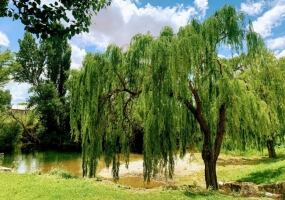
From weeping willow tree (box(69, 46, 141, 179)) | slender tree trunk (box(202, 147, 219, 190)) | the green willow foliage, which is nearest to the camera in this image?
the green willow foliage

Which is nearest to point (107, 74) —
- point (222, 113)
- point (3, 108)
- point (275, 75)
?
point (222, 113)

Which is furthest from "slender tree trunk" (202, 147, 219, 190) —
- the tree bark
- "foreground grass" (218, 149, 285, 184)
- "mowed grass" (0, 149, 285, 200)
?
"foreground grass" (218, 149, 285, 184)

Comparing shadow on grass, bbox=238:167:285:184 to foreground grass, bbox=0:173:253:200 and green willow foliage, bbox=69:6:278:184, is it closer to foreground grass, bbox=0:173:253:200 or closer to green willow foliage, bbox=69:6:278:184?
green willow foliage, bbox=69:6:278:184

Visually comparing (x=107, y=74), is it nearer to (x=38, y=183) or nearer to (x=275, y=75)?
(x=38, y=183)

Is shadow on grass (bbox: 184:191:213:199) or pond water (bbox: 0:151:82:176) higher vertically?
pond water (bbox: 0:151:82:176)

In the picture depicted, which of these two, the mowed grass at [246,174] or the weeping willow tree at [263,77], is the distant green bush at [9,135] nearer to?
the mowed grass at [246,174]

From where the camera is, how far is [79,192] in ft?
50.4

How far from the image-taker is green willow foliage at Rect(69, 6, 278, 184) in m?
16.8

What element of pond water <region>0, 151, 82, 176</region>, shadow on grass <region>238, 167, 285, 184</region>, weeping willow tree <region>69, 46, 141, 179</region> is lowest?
shadow on grass <region>238, 167, 285, 184</region>

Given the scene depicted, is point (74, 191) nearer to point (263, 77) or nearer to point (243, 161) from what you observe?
point (263, 77)

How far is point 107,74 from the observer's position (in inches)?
744

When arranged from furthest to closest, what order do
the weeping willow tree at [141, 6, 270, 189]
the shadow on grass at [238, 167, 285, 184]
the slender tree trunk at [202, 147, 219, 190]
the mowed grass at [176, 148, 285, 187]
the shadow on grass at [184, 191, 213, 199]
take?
1. the mowed grass at [176, 148, 285, 187]
2. the shadow on grass at [238, 167, 285, 184]
3. the slender tree trunk at [202, 147, 219, 190]
4. the weeping willow tree at [141, 6, 270, 189]
5. the shadow on grass at [184, 191, 213, 199]

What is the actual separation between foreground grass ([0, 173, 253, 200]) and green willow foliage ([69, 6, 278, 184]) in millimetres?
2080

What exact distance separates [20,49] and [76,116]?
148ft
